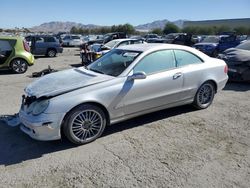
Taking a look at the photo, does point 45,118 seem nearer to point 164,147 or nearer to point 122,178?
point 122,178

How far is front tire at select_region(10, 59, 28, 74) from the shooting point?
38.0ft

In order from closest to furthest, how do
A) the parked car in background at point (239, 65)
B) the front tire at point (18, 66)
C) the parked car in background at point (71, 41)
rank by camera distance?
1. the parked car in background at point (239, 65)
2. the front tire at point (18, 66)
3. the parked car in background at point (71, 41)

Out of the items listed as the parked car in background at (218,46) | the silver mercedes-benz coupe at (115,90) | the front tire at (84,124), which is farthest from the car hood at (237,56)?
the parked car in background at (218,46)

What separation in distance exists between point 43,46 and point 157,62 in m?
16.0

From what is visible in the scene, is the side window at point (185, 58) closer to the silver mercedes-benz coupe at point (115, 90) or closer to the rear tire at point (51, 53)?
the silver mercedes-benz coupe at point (115, 90)

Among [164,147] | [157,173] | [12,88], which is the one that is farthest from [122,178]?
[12,88]

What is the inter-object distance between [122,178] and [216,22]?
3710 inches

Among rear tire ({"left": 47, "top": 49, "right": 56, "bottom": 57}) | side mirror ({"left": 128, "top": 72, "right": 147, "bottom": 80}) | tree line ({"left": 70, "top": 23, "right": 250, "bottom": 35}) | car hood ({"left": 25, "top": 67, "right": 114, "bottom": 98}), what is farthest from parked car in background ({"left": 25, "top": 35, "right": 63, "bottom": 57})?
tree line ({"left": 70, "top": 23, "right": 250, "bottom": 35})

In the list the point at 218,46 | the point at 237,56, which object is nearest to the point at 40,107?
the point at 237,56

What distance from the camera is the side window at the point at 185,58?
558cm

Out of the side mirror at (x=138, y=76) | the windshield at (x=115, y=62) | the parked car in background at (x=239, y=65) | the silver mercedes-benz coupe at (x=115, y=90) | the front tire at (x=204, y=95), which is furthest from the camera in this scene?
the parked car in background at (x=239, y=65)

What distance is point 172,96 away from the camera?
17.7 feet

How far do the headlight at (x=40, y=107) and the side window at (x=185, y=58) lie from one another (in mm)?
2762

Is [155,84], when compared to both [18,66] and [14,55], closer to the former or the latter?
[14,55]
